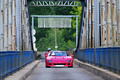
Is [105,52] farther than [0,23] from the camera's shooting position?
No

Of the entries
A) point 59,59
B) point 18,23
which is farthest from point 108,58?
point 59,59

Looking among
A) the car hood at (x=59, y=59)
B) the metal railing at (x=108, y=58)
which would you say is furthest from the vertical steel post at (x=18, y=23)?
the metal railing at (x=108, y=58)

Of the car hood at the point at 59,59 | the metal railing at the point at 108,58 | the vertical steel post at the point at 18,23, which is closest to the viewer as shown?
the metal railing at the point at 108,58

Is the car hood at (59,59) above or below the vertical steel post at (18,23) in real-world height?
below

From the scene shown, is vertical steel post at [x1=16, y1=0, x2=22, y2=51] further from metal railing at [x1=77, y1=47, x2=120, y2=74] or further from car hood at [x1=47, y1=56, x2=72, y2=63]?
metal railing at [x1=77, y1=47, x2=120, y2=74]

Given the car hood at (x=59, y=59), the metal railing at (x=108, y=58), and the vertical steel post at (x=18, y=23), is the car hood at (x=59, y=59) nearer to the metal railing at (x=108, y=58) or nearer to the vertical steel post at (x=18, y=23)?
the vertical steel post at (x=18, y=23)

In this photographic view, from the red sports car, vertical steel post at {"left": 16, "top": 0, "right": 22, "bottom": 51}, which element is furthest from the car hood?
vertical steel post at {"left": 16, "top": 0, "right": 22, "bottom": 51}

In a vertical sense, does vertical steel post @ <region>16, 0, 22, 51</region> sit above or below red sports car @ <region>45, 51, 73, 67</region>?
above

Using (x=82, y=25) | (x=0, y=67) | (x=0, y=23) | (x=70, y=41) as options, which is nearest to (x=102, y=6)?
(x=0, y=23)

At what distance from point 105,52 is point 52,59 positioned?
9850 mm

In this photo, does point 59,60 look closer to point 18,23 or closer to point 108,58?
point 18,23

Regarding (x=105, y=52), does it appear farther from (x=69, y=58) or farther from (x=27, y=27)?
(x=27, y=27)

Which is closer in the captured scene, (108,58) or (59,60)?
(108,58)

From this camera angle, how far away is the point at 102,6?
27.3 m
